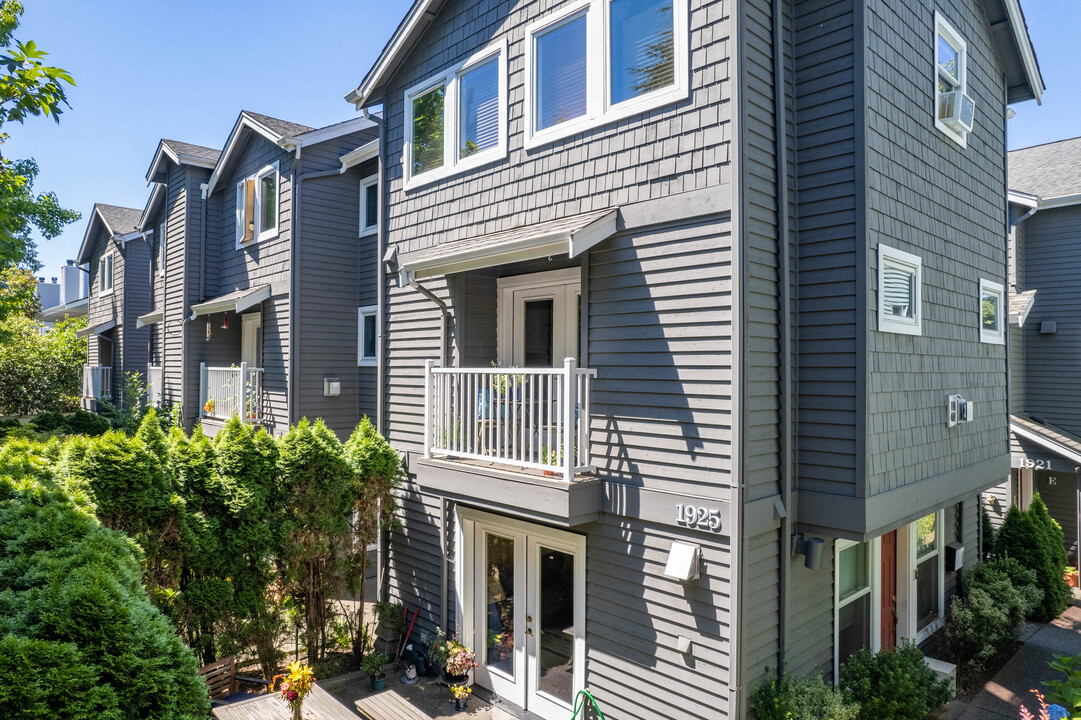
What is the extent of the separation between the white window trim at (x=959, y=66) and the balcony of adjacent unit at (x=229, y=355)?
11660 mm

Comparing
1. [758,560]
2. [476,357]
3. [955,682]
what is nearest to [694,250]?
[758,560]

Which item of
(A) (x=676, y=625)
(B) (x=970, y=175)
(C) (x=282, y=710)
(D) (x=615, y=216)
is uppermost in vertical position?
(B) (x=970, y=175)

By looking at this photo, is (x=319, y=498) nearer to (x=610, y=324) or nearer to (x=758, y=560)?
(x=610, y=324)

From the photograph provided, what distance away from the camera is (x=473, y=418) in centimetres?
720

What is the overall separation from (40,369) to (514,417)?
79.7 feet

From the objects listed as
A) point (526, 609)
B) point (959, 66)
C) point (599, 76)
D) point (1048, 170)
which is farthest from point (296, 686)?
point (1048, 170)

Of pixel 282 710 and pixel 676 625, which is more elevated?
pixel 676 625

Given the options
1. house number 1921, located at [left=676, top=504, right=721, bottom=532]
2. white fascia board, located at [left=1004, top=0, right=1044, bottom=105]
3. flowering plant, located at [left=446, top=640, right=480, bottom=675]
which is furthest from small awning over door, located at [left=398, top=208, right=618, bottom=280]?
white fascia board, located at [left=1004, top=0, right=1044, bottom=105]

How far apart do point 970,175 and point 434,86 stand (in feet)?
24.8

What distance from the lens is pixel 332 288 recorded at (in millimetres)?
12570

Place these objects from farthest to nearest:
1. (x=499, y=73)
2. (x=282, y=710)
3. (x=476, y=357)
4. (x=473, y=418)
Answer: (x=476, y=357), (x=499, y=73), (x=473, y=418), (x=282, y=710)

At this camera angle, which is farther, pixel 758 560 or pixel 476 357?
pixel 476 357

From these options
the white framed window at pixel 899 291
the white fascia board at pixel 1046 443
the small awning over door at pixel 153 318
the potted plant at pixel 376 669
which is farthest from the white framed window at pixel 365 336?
the white fascia board at pixel 1046 443

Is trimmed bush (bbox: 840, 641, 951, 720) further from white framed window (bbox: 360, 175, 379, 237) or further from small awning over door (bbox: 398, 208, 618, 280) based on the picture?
white framed window (bbox: 360, 175, 379, 237)
